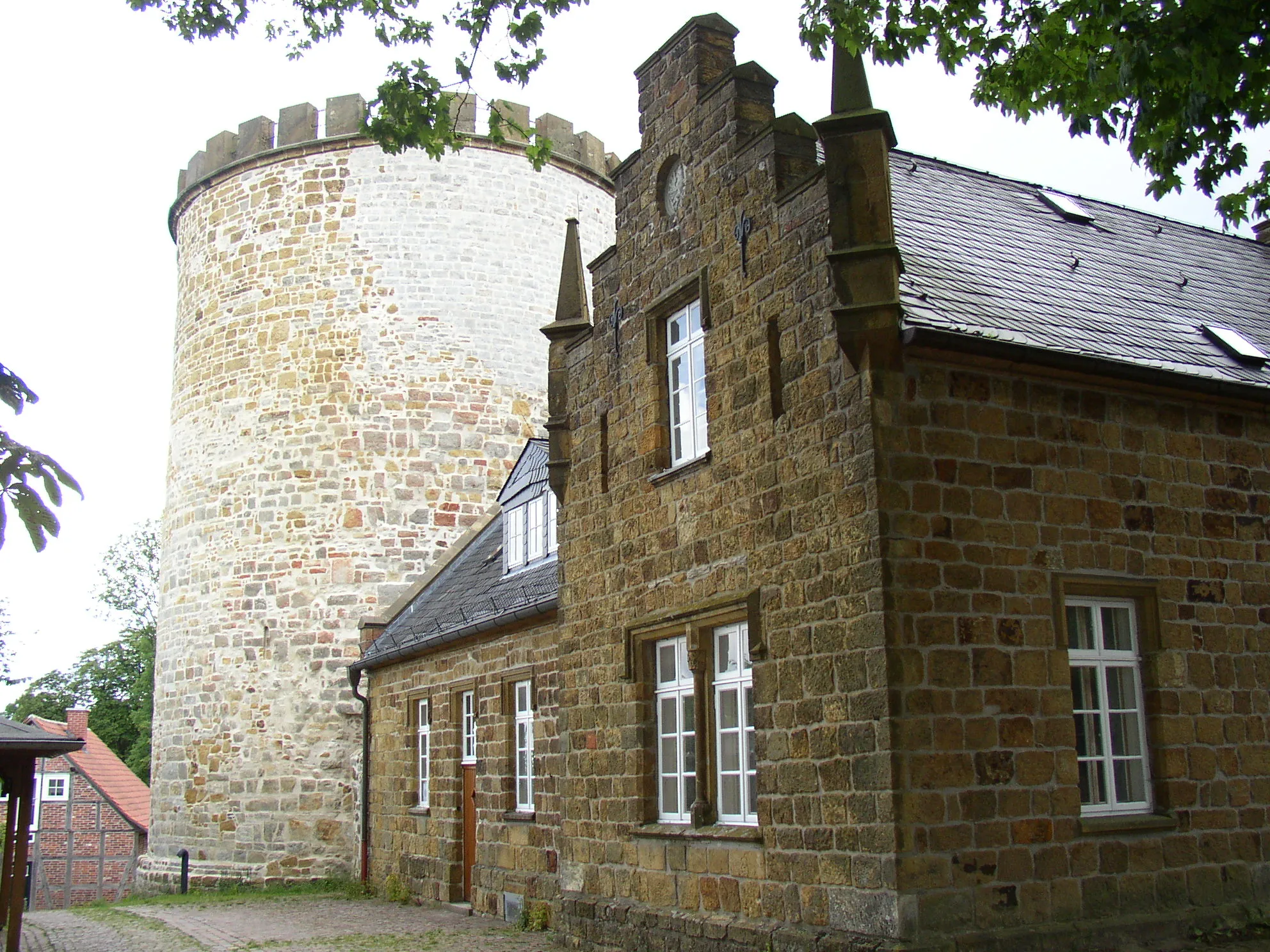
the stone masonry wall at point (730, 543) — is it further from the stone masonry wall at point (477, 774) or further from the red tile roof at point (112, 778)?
the red tile roof at point (112, 778)

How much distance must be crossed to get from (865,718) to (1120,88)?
3.97 meters

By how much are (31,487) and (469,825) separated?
1298 centimetres

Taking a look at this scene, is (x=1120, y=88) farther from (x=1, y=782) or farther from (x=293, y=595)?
(x=293, y=595)

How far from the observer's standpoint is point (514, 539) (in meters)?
16.6

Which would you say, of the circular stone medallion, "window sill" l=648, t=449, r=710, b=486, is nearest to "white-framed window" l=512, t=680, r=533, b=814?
"window sill" l=648, t=449, r=710, b=486

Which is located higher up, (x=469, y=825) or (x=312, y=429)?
(x=312, y=429)

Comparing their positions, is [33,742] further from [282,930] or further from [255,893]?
[255,893]

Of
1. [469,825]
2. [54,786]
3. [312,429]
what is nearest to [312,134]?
[312,429]

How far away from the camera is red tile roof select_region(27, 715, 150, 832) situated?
124 feet

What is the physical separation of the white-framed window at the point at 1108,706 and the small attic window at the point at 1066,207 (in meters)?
5.95

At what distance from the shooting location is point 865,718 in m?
8.16

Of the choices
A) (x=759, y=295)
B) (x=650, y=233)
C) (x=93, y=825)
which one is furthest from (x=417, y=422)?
(x=93, y=825)

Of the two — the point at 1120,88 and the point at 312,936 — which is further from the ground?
the point at 1120,88

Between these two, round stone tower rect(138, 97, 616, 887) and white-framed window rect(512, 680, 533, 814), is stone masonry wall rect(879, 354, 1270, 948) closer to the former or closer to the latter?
white-framed window rect(512, 680, 533, 814)
